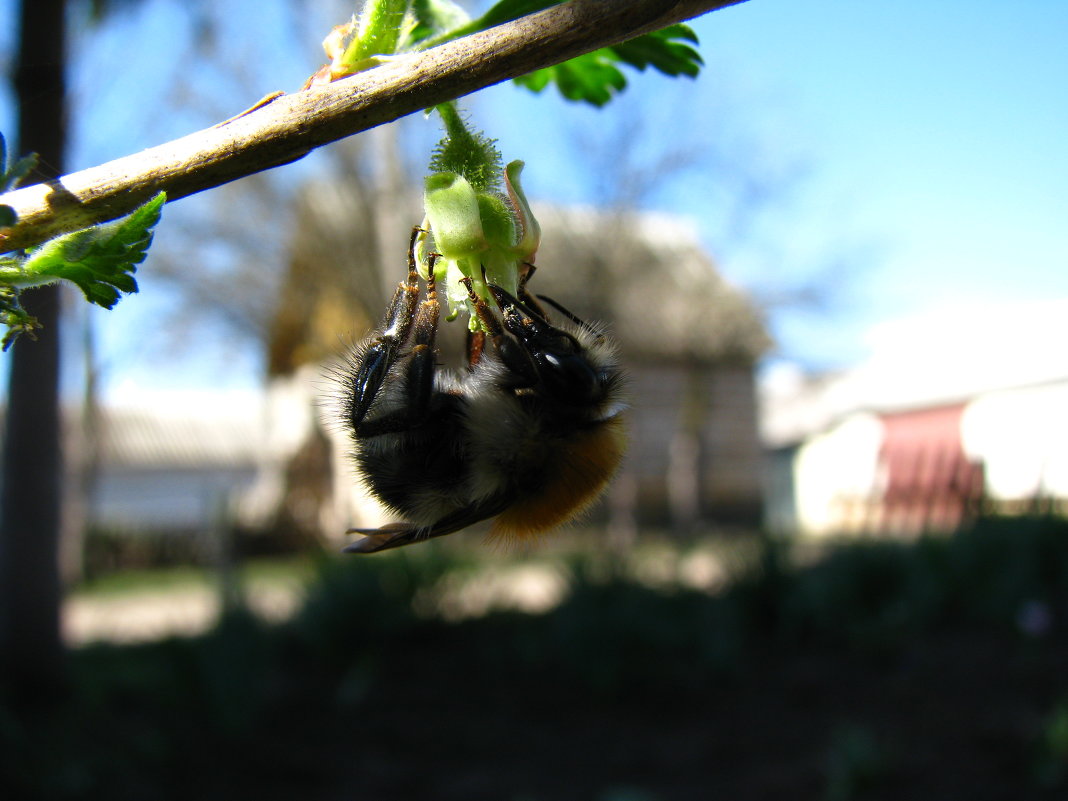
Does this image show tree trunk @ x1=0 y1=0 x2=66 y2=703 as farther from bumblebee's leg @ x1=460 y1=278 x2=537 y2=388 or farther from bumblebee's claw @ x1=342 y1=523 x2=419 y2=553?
bumblebee's leg @ x1=460 y1=278 x2=537 y2=388

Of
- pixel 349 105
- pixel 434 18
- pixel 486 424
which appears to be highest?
pixel 434 18

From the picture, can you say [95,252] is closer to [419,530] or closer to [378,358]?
[378,358]

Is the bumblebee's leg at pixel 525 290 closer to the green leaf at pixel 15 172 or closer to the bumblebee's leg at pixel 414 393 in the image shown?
the bumblebee's leg at pixel 414 393

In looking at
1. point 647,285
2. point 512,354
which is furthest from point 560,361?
point 647,285

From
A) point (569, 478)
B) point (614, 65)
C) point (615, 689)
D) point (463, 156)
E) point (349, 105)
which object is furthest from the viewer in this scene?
point (615, 689)

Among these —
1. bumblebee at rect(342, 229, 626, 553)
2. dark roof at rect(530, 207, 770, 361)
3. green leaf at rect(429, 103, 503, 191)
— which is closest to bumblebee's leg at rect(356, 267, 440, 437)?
bumblebee at rect(342, 229, 626, 553)

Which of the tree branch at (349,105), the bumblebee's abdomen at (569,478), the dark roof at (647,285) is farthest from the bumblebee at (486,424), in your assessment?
the dark roof at (647,285)

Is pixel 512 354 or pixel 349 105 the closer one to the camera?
pixel 349 105
